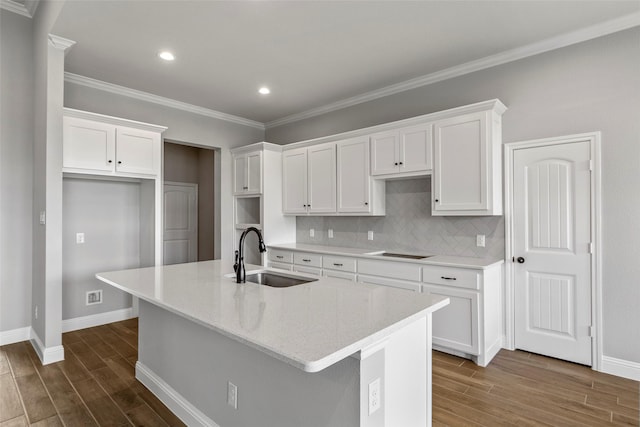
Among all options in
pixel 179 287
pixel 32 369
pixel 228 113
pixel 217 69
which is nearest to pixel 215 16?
pixel 217 69

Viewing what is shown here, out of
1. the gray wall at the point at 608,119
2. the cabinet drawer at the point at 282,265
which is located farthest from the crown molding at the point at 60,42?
the gray wall at the point at 608,119

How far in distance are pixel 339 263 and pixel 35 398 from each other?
2770mm

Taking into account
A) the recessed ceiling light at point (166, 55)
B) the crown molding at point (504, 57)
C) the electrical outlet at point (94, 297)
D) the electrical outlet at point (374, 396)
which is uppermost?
the recessed ceiling light at point (166, 55)

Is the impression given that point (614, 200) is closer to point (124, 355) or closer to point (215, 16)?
point (215, 16)

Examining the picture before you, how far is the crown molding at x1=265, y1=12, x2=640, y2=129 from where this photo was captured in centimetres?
268

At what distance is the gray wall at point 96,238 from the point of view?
12.6 feet

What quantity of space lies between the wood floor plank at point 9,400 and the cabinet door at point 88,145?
1874 millimetres

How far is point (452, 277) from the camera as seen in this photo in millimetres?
3021

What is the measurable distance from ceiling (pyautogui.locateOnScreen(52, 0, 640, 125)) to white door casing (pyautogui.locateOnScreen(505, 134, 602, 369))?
999 mm

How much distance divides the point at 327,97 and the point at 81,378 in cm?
385

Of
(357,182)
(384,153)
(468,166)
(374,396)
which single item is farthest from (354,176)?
(374,396)

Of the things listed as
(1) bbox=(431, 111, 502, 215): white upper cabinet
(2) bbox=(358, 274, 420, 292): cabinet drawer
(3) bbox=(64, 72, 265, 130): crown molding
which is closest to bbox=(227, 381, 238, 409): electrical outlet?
(2) bbox=(358, 274, 420, 292): cabinet drawer

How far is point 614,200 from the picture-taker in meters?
2.71

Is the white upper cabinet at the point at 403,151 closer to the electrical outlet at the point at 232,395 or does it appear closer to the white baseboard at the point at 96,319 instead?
the electrical outlet at the point at 232,395
